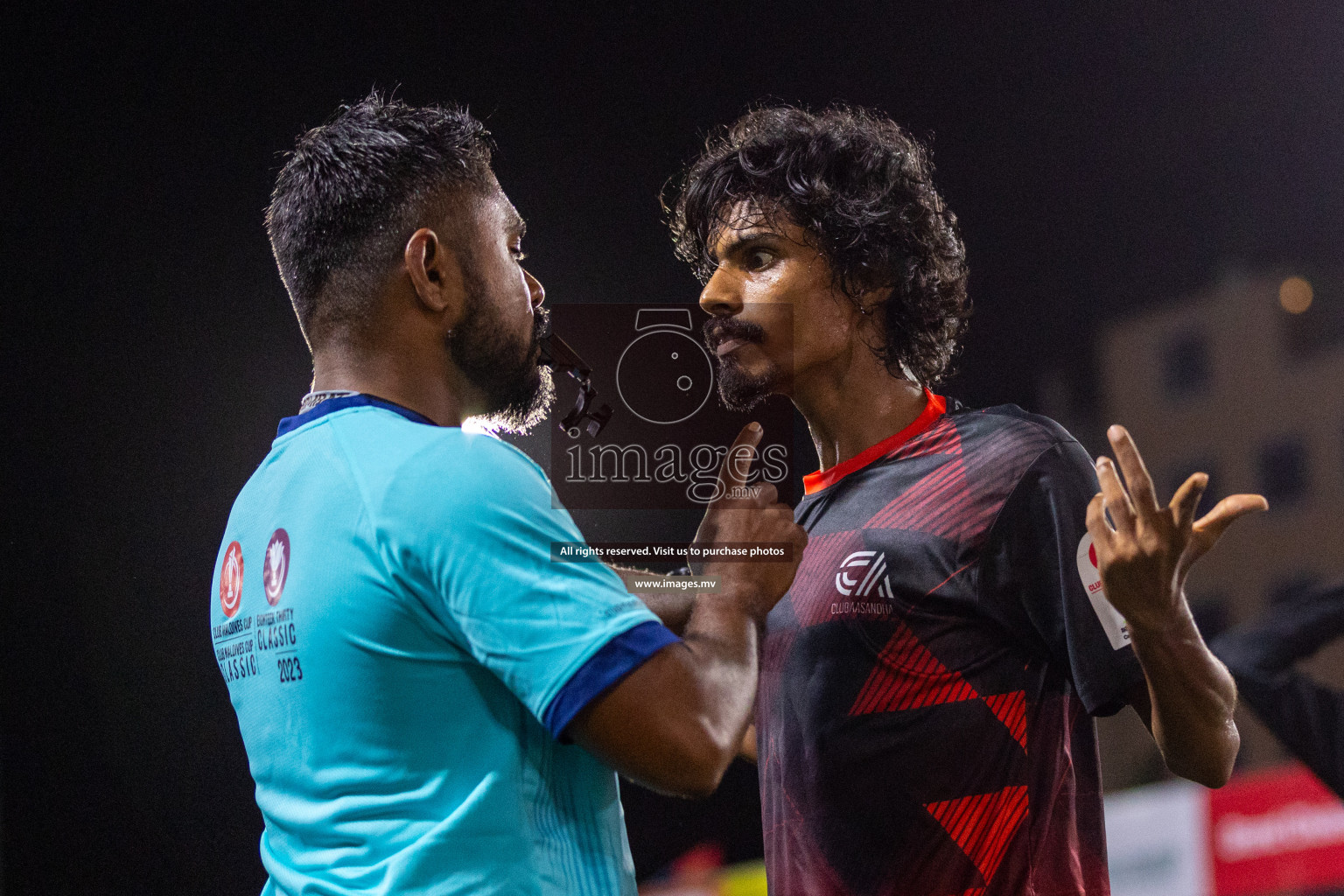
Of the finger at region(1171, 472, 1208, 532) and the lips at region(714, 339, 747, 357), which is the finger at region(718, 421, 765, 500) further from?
the finger at region(1171, 472, 1208, 532)

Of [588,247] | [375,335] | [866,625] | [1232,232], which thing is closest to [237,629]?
[375,335]

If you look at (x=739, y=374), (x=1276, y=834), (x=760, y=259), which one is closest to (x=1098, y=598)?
(x=739, y=374)

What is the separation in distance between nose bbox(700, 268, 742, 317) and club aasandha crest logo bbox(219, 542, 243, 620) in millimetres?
666

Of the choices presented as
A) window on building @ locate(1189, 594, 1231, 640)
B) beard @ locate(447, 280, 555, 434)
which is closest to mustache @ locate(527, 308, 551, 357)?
beard @ locate(447, 280, 555, 434)

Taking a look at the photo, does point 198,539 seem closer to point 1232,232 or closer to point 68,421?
point 68,421

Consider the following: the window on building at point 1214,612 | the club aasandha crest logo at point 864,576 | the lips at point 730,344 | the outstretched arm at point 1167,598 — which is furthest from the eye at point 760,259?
the window on building at point 1214,612

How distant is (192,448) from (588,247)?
2.52 ft

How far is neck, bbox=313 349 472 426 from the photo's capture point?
88 cm

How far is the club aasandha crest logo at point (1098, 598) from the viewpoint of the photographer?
3.41ft

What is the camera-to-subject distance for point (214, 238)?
1.59 metres

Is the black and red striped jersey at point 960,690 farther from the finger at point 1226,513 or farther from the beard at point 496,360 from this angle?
the beard at point 496,360

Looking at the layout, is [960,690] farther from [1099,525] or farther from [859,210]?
[859,210]

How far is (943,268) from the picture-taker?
4.75ft

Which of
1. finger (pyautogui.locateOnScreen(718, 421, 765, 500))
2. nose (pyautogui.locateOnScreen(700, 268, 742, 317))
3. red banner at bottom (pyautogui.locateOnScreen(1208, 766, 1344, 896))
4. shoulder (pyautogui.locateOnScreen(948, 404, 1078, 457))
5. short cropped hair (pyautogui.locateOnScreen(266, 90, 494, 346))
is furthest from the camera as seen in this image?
red banner at bottom (pyautogui.locateOnScreen(1208, 766, 1344, 896))
